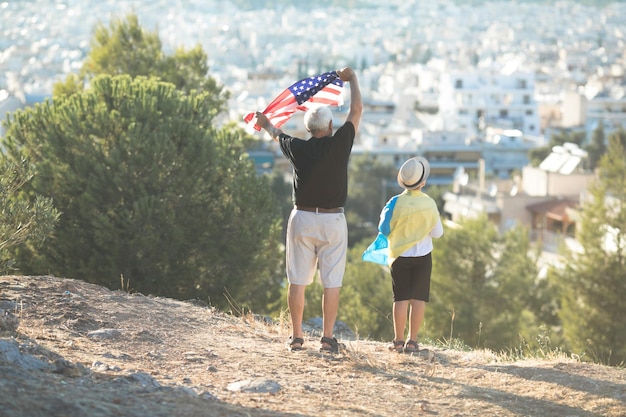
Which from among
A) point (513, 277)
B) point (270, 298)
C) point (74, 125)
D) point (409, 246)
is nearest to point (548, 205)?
point (513, 277)

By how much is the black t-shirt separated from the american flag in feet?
5.09

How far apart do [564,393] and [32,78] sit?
538 feet

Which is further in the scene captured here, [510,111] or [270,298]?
[510,111]

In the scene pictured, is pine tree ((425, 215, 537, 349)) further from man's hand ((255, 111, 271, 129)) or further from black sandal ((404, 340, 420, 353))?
man's hand ((255, 111, 271, 129))

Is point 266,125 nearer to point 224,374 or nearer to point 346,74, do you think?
point 346,74

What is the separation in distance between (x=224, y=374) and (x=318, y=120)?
1.66 m

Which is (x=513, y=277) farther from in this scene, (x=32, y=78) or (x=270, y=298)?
(x=32, y=78)

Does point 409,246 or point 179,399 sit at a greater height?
point 409,246

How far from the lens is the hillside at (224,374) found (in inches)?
252

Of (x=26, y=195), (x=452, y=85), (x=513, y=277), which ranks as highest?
(x=452, y=85)

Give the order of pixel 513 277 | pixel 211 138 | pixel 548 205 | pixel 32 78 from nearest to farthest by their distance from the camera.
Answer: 1. pixel 211 138
2. pixel 513 277
3. pixel 548 205
4. pixel 32 78

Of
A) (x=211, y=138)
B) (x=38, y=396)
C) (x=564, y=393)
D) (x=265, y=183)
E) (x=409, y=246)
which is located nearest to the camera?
(x=38, y=396)

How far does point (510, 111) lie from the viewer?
139 metres

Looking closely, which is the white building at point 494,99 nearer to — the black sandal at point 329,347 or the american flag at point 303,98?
the american flag at point 303,98
